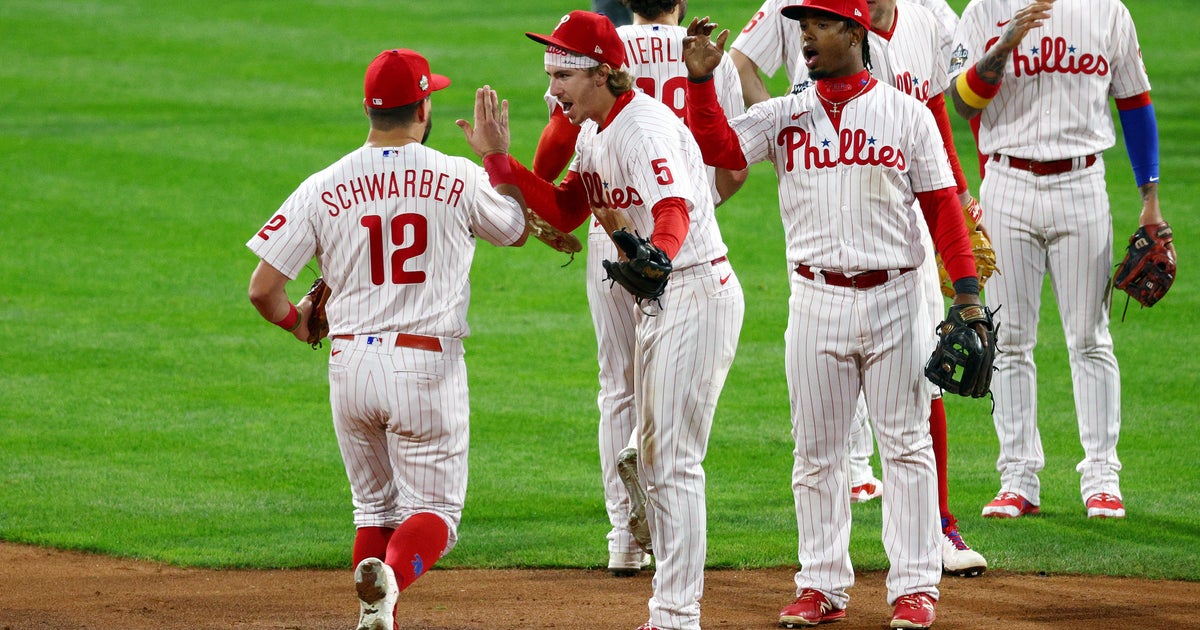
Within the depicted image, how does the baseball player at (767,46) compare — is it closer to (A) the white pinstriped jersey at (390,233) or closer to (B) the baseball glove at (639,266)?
(A) the white pinstriped jersey at (390,233)

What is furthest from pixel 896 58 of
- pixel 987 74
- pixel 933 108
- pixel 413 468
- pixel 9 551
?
pixel 9 551

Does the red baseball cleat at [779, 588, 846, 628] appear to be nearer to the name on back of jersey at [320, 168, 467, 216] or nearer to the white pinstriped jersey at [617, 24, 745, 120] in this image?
the name on back of jersey at [320, 168, 467, 216]

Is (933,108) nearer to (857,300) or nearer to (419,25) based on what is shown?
(857,300)

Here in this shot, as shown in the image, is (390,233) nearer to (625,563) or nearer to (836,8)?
(836,8)

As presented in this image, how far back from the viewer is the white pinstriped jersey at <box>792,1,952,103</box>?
19.6 ft

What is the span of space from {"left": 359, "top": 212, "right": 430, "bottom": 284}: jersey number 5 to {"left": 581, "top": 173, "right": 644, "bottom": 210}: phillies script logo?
614mm

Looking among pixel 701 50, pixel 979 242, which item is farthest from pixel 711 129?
pixel 979 242

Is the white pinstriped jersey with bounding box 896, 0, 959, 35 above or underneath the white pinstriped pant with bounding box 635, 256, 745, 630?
above

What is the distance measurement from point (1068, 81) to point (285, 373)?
538 centimetres

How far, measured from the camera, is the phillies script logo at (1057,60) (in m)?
6.90

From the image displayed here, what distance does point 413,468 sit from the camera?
4926 millimetres

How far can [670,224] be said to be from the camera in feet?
15.3

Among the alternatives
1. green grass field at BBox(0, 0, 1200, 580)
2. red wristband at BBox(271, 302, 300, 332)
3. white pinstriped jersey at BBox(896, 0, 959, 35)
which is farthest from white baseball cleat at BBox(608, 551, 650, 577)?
white pinstriped jersey at BBox(896, 0, 959, 35)

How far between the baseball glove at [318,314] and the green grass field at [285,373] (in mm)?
1511
